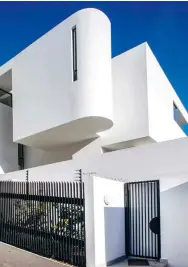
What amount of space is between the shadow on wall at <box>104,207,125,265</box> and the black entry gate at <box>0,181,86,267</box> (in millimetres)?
662

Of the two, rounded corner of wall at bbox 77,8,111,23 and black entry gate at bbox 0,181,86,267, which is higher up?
rounded corner of wall at bbox 77,8,111,23

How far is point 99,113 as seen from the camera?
12609mm

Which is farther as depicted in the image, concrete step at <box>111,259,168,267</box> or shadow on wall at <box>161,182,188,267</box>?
shadow on wall at <box>161,182,188,267</box>

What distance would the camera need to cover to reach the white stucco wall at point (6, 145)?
1897cm

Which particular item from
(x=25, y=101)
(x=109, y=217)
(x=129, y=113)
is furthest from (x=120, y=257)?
(x=25, y=101)

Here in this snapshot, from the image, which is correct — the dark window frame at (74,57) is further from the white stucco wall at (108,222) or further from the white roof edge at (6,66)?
the white stucco wall at (108,222)

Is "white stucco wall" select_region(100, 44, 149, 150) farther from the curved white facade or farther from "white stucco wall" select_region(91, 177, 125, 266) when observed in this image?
"white stucco wall" select_region(91, 177, 125, 266)

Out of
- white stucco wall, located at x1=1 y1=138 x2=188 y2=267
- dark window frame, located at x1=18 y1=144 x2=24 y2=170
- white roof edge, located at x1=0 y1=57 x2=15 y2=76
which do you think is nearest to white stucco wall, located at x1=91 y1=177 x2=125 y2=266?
white stucco wall, located at x1=1 y1=138 x2=188 y2=267

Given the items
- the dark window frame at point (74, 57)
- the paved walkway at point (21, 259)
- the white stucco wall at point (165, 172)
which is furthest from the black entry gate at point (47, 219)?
the dark window frame at point (74, 57)

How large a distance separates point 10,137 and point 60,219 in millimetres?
13067

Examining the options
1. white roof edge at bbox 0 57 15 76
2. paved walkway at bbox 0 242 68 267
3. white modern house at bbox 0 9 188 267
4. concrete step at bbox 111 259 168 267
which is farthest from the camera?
white roof edge at bbox 0 57 15 76

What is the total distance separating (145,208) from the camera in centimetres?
830

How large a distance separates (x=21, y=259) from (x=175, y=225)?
4.25m

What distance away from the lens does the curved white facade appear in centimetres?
1265
